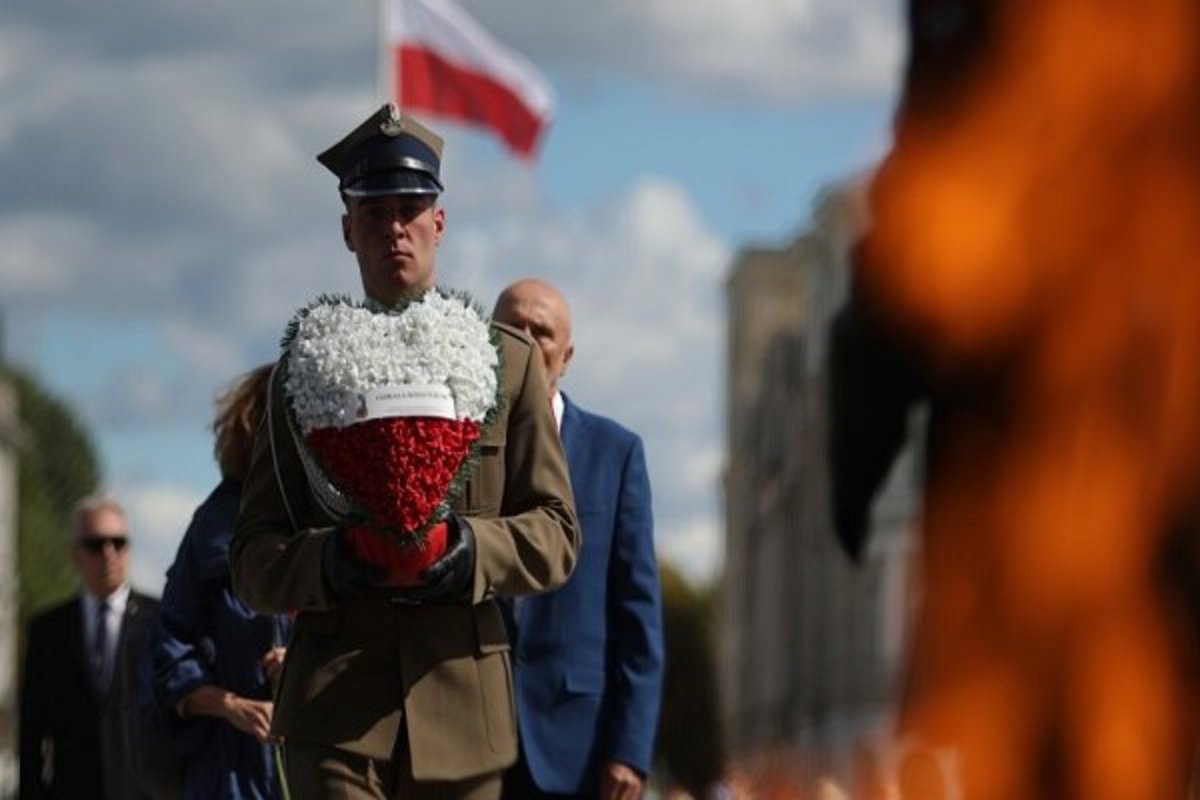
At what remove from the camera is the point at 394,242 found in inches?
244

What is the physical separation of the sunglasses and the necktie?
0.18m

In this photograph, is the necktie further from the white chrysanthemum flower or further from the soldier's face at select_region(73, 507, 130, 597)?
the white chrysanthemum flower

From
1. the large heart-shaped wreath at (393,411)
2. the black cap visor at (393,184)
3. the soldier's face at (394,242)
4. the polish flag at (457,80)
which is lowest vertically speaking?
the large heart-shaped wreath at (393,411)

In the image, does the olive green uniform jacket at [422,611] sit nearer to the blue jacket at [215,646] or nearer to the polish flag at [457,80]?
the blue jacket at [215,646]

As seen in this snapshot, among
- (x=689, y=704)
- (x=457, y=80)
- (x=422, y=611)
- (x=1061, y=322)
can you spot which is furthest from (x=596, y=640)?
(x=689, y=704)

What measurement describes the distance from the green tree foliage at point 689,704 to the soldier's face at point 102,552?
10657cm

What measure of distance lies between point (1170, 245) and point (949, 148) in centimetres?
24

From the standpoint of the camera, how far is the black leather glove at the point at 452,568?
604cm

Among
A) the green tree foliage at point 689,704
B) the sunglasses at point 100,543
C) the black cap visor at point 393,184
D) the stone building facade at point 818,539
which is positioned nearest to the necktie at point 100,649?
the sunglasses at point 100,543

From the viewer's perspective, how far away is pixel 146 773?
9031 millimetres

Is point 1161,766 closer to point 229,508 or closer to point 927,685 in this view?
point 927,685

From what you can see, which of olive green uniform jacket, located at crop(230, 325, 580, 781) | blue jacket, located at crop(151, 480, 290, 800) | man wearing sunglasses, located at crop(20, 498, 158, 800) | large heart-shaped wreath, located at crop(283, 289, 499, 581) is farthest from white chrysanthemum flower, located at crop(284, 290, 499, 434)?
man wearing sunglasses, located at crop(20, 498, 158, 800)

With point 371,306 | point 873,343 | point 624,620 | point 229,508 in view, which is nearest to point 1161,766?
point 873,343

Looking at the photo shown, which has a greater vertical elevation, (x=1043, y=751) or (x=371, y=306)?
(x=371, y=306)
